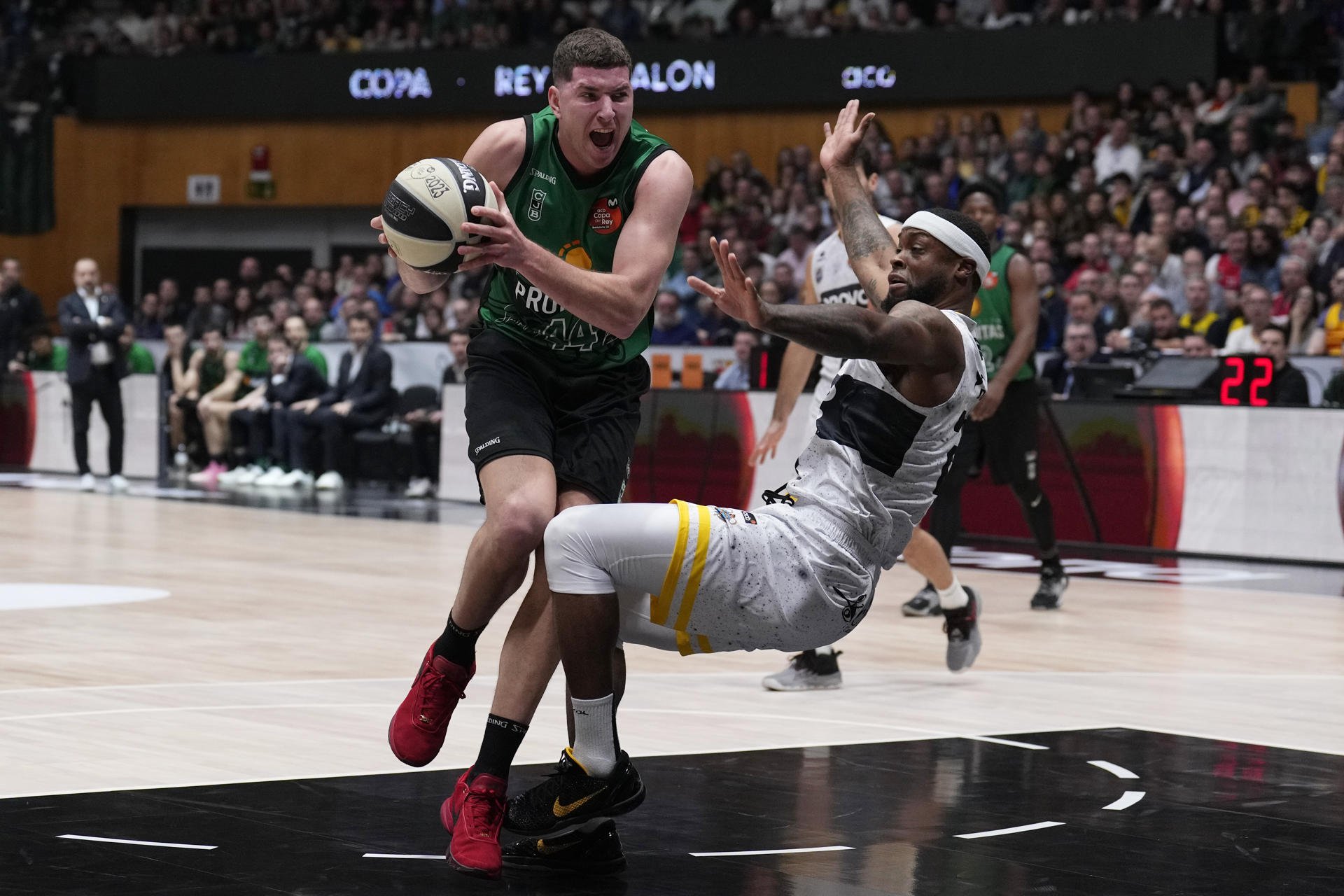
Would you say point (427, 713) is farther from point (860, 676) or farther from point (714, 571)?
point (860, 676)

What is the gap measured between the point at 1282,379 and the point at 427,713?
965 centimetres

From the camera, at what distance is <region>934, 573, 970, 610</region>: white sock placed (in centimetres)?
769

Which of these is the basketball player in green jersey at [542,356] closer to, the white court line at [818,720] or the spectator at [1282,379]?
the white court line at [818,720]

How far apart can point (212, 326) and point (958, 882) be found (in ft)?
65.5

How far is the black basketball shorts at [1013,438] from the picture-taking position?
9.97 meters

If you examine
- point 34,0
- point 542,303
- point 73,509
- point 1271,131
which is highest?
point 34,0

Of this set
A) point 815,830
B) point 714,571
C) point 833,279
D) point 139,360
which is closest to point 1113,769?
point 815,830

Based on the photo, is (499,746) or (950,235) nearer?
(499,746)

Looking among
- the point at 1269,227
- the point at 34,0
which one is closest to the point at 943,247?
the point at 1269,227

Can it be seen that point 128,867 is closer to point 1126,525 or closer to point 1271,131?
point 1126,525

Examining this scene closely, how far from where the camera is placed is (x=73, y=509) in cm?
1536

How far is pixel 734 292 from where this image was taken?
4.14 meters

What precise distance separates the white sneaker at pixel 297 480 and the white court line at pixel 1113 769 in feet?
44.9

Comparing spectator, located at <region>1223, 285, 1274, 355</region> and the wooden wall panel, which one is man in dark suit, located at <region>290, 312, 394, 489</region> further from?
spectator, located at <region>1223, 285, 1274, 355</region>
